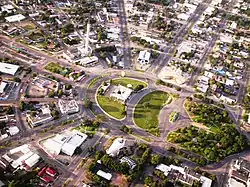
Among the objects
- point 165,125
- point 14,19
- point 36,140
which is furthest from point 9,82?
point 165,125

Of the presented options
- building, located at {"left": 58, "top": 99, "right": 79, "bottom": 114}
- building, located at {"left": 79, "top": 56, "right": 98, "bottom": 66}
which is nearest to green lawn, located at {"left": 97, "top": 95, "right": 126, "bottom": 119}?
building, located at {"left": 58, "top": 99, "right": 79, "bottom": 114}

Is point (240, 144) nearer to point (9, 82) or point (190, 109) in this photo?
point (190, 109)

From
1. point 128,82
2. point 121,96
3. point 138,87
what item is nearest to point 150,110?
point 121,96

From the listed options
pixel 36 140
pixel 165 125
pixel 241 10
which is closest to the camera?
pixel 36 140

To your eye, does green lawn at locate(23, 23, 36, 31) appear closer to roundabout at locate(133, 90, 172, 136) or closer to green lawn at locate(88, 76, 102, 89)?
green lawn at locate(88, 76, 102, 89)

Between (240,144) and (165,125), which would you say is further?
(165,125)

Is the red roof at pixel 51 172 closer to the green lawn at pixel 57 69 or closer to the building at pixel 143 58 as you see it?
the green lawn at pixel 57 69
